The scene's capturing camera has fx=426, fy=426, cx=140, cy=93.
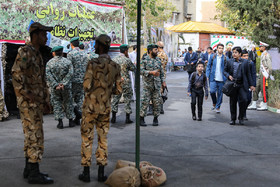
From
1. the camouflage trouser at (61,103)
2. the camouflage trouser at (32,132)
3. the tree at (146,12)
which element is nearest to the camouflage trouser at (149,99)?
the camouflage trouser at (61,103)

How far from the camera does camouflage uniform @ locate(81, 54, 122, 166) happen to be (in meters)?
5.45

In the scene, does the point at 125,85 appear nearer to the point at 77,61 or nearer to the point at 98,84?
the point at 77,61

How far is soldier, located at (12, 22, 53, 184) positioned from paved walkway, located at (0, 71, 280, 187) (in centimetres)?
37

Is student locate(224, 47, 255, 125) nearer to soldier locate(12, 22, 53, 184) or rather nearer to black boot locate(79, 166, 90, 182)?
black boot locate(79, 166, 90, 182)

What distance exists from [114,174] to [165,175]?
2.28 feet

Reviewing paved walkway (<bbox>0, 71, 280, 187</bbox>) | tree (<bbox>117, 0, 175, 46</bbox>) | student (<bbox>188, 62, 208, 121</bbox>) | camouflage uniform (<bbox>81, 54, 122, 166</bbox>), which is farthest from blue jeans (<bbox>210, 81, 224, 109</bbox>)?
camouflage uniform (<bbox>81, 54, 122, 166</bbox>)

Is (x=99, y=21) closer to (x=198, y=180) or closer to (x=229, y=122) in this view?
(x=229, y=122)

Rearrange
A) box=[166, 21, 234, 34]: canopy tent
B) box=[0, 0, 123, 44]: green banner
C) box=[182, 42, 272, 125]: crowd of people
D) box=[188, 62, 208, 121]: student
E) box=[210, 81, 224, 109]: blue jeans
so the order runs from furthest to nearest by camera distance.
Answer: box=[166, 21, 234, 34]: canopy tent < box=[210, 81, 224, 109]: blue jeans < box=[0, 0, 123, 44]: green banner < box=[188, 62, 208, 121]: student < box=[182, 42, 272, 125]: crowd of people

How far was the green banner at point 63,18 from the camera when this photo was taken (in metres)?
11.4

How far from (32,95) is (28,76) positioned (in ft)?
0.81

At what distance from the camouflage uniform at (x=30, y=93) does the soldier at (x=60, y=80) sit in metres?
3.98

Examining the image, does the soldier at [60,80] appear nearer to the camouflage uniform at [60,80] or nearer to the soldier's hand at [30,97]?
the camouflage uniform at [60,80]

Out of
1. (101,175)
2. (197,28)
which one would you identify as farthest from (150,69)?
(197,28)

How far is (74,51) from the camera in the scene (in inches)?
391
